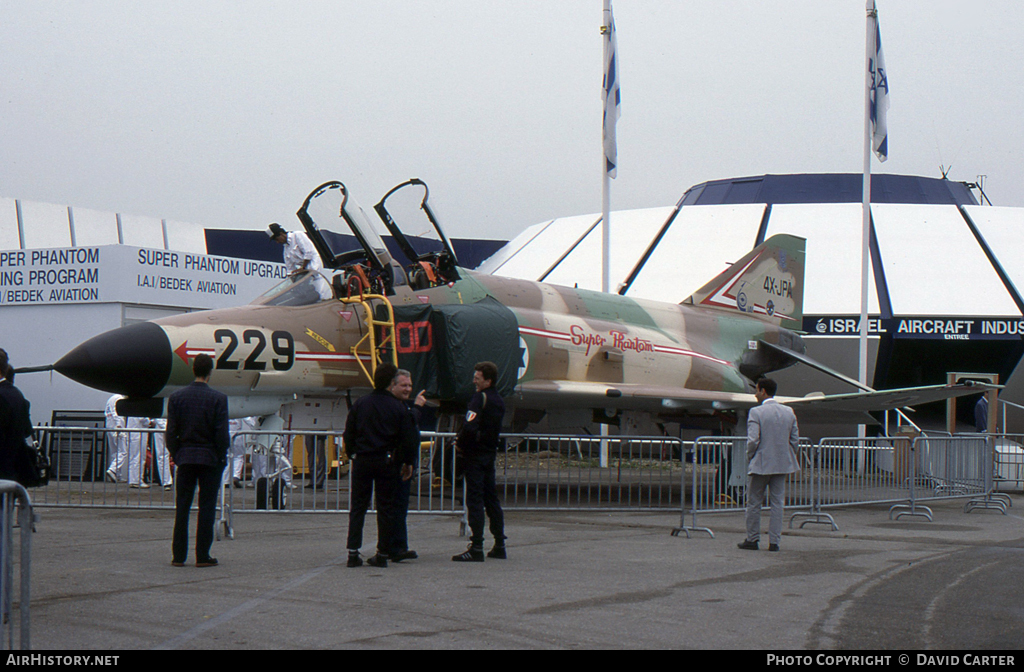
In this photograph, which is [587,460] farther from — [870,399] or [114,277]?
[114,277]

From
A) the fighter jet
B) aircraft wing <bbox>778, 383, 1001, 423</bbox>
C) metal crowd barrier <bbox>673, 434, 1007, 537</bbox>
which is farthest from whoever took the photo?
aircraft wing <bbox>778, 383, 1001, 423</bbox>

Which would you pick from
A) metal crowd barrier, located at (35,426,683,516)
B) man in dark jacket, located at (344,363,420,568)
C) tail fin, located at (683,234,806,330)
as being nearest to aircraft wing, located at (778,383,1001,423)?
metal crowd barrier, located at (35,426,683,516)

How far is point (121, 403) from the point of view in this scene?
35.1 feet

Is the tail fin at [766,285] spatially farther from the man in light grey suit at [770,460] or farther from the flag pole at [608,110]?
the man in light grey suit at [770,460]

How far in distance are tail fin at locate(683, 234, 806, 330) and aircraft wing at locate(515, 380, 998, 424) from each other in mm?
3318

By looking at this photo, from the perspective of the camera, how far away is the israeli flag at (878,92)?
20.4 m

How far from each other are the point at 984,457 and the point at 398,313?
28.8 feet

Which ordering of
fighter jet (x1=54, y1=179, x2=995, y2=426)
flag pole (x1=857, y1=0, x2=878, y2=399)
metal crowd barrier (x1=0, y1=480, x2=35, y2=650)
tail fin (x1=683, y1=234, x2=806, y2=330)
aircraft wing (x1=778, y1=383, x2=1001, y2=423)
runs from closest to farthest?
metal crowd barrier (x1=0, y1=480, x2=35, y2=650)
fighter jet (x1=54, y1=179, x2=995, y2=426)
aircraft wing (x1=778, y1=383, x2=1001, y2=423)
tail fin (x1=683, y1=234, x2=806, y2=330)
flag pole (x1=857, y1=0, x2=878, y2=399)

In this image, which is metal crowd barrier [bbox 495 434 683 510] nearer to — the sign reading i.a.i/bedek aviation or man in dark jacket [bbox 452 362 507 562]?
man in dark jacket [bbox 452 362 507 562]

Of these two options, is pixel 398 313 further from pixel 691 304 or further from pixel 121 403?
pixel 691 304

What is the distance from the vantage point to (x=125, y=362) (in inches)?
392

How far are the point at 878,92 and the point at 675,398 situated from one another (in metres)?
10.9

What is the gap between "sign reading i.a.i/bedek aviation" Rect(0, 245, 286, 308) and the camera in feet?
55.8
